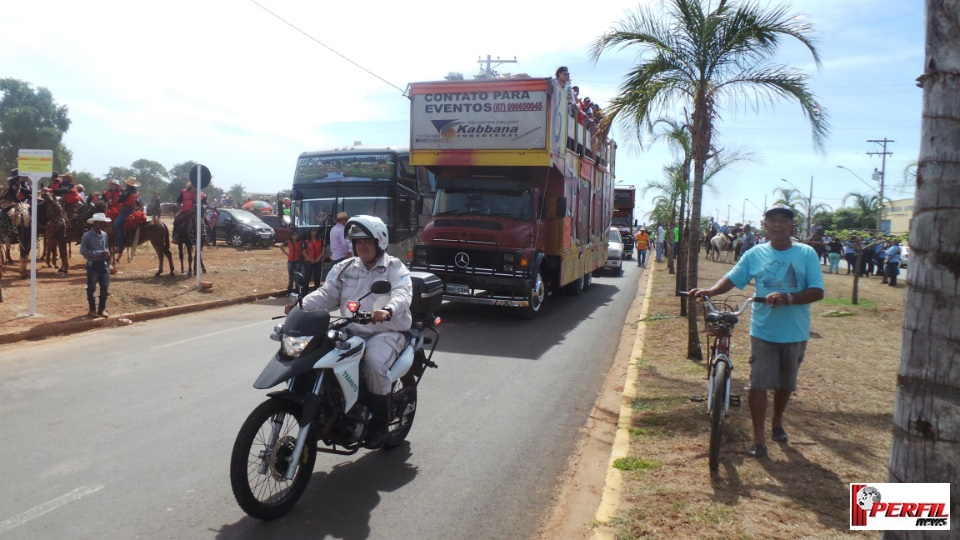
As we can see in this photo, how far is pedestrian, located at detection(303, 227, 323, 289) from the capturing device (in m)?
14.8

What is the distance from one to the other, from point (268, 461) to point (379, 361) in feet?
3.21

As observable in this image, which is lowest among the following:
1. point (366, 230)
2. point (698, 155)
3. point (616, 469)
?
point (616, 469)

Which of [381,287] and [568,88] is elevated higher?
[568,88]

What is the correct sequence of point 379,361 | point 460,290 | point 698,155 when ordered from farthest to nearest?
point 460,290, point 698,155, point 379,361

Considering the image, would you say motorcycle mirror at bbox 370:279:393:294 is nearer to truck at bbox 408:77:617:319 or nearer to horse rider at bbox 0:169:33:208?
truck at bbox 408:77:617:319

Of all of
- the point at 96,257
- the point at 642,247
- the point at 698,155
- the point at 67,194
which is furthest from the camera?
the point at 642,247

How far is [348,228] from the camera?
200 inches

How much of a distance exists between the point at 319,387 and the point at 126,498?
1.51 metres

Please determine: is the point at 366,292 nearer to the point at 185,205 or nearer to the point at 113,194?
the point at 185,205

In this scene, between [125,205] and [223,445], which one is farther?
[125,205]

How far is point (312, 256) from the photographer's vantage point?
14812mm

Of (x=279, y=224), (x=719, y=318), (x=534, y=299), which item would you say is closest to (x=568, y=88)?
(x=534, y=299)

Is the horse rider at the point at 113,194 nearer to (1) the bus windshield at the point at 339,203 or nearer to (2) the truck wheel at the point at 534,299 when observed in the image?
(1) the bus windshield at the point at 339,203

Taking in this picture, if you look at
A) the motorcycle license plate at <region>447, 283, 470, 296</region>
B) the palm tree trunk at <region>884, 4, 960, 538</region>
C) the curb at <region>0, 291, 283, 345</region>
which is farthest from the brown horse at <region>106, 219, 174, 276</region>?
the palm tree trunk at <region>884, 4, 960, 538</region>
